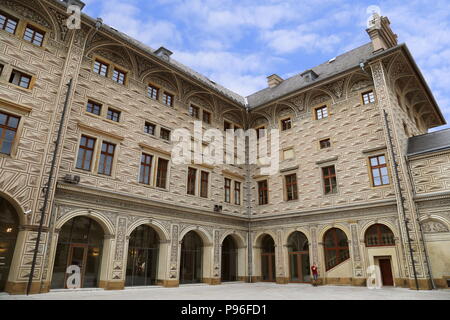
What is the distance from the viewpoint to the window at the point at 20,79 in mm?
11792

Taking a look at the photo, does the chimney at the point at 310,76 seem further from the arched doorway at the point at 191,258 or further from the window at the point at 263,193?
the arched doorway at the point at 191,258

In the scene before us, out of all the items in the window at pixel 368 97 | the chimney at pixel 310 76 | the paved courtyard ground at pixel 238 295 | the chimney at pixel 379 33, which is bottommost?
the paved courtyard ground at pixel 238 295

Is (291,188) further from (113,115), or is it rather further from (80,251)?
(80,251)

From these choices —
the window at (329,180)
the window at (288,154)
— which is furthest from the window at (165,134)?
the window at (329,180)

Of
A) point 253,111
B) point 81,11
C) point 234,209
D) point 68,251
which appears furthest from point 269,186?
point 81,11

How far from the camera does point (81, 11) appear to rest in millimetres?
13555

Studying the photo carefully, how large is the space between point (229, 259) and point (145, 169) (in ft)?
25.6

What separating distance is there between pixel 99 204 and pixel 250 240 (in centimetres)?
971

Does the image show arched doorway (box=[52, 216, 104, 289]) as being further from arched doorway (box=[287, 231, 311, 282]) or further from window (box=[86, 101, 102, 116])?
arched doorway (box=[287, 231, 311, 282])

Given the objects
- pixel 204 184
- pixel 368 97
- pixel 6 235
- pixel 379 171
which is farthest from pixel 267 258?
pixel 6 235

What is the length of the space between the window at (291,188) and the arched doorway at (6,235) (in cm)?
1321

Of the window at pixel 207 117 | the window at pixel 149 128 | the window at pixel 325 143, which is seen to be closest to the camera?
the window at pixel 149 128

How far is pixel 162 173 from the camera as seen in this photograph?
15.9 meters
